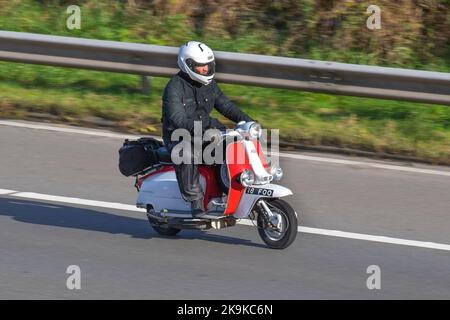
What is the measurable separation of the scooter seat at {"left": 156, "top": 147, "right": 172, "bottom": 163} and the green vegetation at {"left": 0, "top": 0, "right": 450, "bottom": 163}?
3205mm

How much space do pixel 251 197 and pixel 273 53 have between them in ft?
21.1

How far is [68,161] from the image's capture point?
1052 centimetres

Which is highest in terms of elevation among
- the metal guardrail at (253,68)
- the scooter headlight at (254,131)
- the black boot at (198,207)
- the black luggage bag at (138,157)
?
the metal guardrail at (253,68)

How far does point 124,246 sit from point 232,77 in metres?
4.19

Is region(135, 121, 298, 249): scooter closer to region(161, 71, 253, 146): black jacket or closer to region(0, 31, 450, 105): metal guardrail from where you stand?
region(161, 71, 253, 146): black jacket

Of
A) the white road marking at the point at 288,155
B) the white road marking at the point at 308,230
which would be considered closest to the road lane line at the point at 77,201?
the white road marking at the point at 308,230

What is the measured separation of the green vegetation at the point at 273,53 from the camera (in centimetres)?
1149

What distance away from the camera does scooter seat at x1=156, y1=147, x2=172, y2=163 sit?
27.2 ft

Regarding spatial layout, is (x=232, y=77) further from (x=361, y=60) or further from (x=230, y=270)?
(x=230, y=270)

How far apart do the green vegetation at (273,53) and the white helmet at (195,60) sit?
3442 mm

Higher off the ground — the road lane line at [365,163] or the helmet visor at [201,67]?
the helmet visor at [201,67]

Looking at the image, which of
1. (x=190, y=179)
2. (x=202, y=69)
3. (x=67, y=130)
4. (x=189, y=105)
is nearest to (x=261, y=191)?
(x=190, y=179)

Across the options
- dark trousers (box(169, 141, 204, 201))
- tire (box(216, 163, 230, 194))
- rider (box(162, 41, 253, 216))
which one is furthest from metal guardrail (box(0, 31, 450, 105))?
dark trousers (box(169, 141, 204, 201))

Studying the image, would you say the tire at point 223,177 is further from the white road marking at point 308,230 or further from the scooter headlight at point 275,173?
the white road marking at point 308,230
